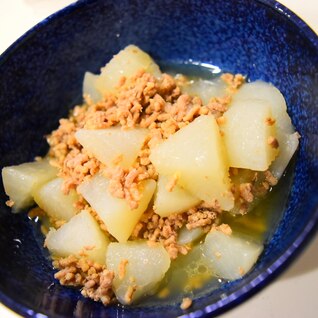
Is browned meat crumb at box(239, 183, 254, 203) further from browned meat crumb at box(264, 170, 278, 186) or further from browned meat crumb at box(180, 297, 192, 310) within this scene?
browned meat crumb at box(180, 297, 192, 310)

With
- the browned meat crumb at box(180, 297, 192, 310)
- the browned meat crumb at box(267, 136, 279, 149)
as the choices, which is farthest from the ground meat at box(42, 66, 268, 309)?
the browned meat crumb at box(267, 136, 279, 149)

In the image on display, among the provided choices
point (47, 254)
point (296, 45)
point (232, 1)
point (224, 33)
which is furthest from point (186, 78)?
point (47, 254)

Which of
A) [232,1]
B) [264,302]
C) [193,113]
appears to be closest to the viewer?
[264,302]

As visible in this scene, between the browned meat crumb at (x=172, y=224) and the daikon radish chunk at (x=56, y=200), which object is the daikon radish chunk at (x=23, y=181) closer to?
the daikon radish chunk at (x=56, y=200)

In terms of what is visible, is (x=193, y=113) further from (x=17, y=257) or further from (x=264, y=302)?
(x=17, y=257)

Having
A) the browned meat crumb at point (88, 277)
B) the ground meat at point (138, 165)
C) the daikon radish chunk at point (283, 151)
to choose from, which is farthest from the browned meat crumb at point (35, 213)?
the daikon radish chunk at point (283, 151)

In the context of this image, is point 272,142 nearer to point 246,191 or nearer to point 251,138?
point 251,138

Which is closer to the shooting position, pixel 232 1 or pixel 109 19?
pixel 232 1
